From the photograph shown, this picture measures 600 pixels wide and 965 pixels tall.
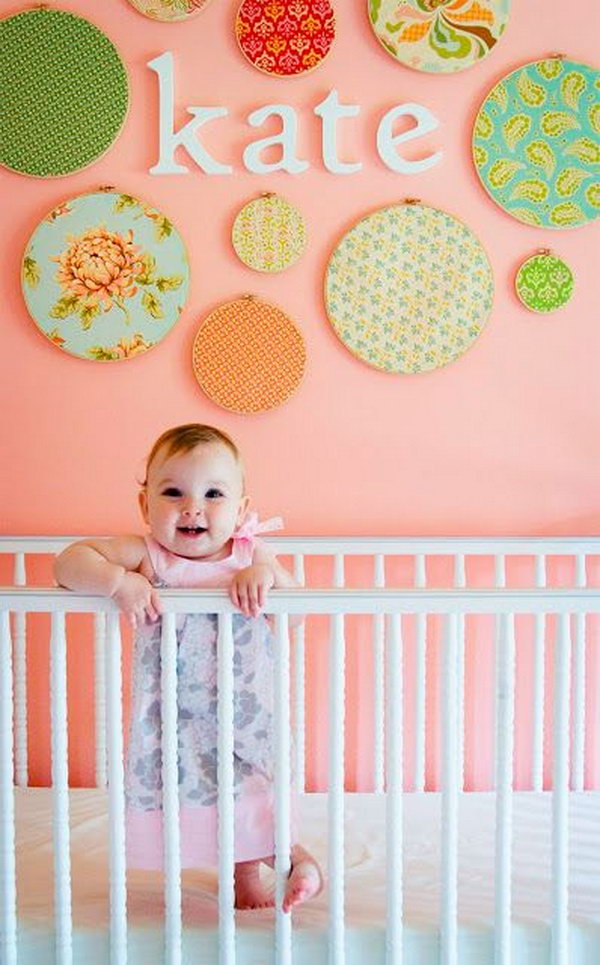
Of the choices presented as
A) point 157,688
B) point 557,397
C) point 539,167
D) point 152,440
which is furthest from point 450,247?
point 157,688

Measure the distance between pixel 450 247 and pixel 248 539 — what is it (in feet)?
3.10

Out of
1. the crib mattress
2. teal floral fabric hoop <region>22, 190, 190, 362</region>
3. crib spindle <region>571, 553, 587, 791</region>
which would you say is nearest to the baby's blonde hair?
the crib mattress

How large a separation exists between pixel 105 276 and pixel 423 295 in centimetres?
65

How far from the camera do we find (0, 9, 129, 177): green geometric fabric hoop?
7.27ft

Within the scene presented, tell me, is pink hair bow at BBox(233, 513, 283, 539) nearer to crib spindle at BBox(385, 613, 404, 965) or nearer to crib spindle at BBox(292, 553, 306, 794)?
crib spindle at BBox(385, 613, 404, 965)

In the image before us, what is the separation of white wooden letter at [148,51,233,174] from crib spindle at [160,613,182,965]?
3.89ft

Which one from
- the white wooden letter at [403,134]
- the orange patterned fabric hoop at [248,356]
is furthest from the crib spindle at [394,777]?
the white wooden letter at [403,134]

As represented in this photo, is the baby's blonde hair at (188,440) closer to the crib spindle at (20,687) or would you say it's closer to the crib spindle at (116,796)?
the crib spindle at (116,796)

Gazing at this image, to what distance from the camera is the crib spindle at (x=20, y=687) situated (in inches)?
82.8

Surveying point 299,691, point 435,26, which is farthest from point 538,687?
point 435,26

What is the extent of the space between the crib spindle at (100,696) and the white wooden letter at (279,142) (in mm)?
956

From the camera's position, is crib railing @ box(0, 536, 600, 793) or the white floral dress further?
crib railing @ box(0, 536, 600, 793)

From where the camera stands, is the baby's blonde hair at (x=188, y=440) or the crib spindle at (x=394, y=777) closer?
the crib spindle at (x=394, y=777)

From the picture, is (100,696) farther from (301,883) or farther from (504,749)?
(504,749)
